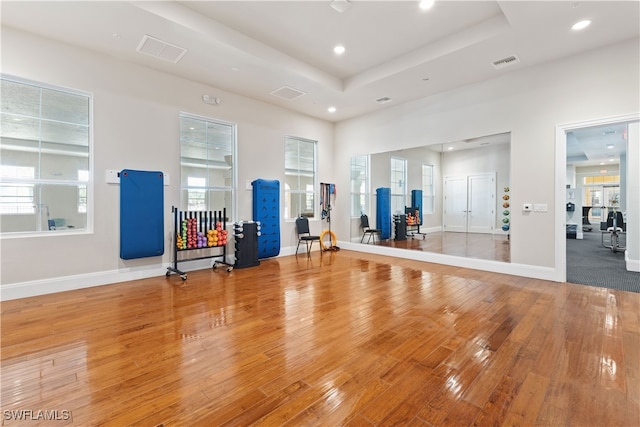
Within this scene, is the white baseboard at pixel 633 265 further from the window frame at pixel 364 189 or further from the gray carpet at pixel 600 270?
the window frame at pixel 364 189

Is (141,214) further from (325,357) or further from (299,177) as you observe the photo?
(325,357)

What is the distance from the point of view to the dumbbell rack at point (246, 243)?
546 cm

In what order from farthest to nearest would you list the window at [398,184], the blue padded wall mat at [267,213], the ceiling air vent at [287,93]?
the window at [398,184]
the blue padded wall mat at [267,213]
the ceiling air vent at [287,93]

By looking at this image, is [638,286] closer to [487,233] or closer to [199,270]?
[487,233]

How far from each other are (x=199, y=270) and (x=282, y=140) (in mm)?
3358

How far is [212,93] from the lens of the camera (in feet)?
18.1

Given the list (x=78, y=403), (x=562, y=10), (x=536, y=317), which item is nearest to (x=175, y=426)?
(x=78, y=403)

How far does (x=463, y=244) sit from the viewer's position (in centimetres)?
601

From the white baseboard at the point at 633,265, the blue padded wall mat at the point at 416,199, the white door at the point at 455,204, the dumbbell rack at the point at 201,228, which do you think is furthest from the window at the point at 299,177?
the white baseboard at the point at 633,265

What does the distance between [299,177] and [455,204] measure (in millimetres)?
3730

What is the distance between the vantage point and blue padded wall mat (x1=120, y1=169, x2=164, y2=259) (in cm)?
445

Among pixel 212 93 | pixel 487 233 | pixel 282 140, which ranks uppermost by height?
pixel 212 93

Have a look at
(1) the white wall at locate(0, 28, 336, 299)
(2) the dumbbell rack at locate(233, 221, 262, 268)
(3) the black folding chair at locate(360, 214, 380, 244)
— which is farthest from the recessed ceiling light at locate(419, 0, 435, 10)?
(3) the black folding chair at locate(360, 214, 380, 244)

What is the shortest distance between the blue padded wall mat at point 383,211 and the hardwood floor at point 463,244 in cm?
26
